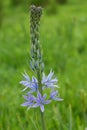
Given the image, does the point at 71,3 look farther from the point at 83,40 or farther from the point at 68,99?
the point at 68,99

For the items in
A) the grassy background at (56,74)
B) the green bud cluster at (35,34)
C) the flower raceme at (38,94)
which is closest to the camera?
the green bud cluster at (35,34)

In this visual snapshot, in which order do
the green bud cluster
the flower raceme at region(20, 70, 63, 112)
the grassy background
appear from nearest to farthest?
1. the green bud cluster
2. the flower raceme at region(20, 70, 63, 112)
3. the grassy background

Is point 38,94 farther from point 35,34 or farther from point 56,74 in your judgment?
point 56,74

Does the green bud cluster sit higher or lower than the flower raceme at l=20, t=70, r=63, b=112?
higher

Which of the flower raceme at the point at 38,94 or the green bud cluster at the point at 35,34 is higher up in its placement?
the green bud cluster at the point at 35,34

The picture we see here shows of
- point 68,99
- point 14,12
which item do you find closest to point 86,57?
point 68,99

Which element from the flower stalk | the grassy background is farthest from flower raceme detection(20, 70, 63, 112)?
the grassy background

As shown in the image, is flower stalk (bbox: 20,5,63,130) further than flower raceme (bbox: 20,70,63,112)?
No

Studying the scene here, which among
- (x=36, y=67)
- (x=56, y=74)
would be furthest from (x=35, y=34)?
(x=56, y=74)

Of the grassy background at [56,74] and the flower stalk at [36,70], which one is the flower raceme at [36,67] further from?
the grassy background at [56,74]

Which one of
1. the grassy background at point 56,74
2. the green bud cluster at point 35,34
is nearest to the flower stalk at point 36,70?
the green bud cluster at point 35,34

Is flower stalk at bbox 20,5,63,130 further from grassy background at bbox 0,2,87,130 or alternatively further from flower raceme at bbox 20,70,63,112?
grassy background at bbox 0,2,87,130
